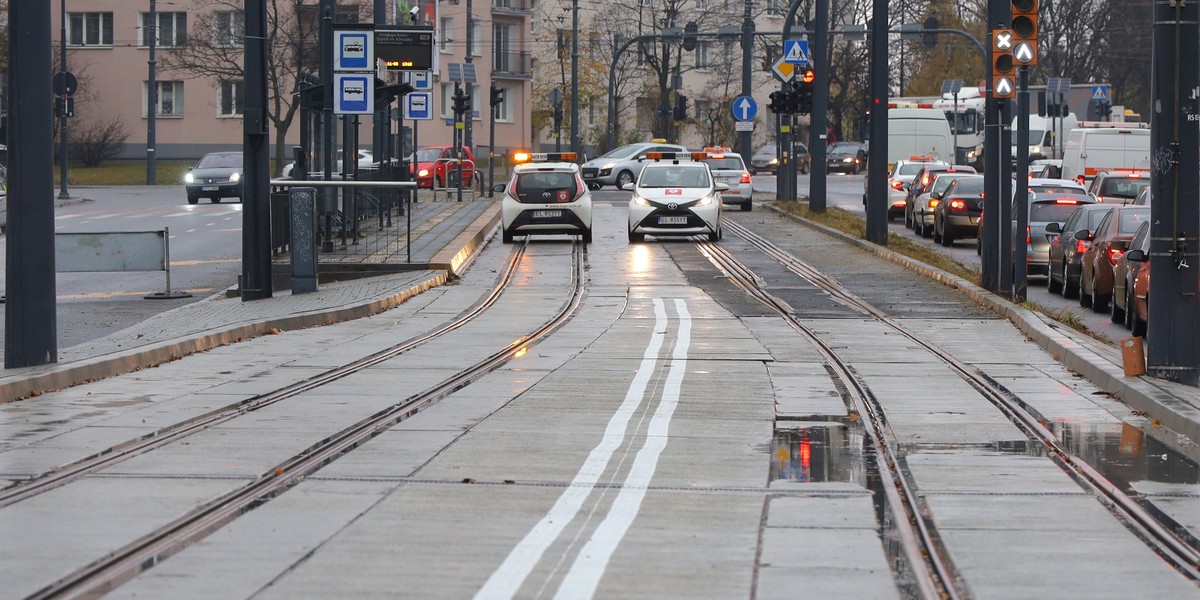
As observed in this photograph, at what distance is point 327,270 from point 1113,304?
35.6 ft

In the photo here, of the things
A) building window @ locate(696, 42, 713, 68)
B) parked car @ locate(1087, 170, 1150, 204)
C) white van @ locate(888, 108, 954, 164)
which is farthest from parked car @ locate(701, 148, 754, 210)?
building window @ locate(696, 42, 713, 68)

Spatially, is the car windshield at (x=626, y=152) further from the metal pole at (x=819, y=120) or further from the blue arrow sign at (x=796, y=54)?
the metal pole at (x=819, y=120)

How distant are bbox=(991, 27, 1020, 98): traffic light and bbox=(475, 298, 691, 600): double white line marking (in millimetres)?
8565

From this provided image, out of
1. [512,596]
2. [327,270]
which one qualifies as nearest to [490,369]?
[512,596]

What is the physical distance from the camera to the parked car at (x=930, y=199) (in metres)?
34.9

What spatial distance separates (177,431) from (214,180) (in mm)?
37813

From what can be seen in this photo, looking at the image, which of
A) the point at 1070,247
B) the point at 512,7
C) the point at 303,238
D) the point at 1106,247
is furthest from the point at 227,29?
the point at 1106,247

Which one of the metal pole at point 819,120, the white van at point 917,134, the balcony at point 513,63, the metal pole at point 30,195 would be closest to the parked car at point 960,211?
the metal pole at point 819,120

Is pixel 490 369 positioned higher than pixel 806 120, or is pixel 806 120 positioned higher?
pixel 806 120

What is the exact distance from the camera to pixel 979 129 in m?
69.8

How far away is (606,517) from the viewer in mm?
7656

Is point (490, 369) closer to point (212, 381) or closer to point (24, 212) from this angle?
point (212, 381)

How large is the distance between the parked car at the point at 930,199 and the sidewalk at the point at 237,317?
10.2 metres

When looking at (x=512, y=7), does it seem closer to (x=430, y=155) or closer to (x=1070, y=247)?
(x=430, y=155)
